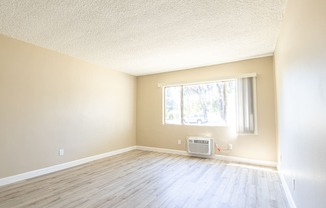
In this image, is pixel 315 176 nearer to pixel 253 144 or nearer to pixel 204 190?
pixel 204 190

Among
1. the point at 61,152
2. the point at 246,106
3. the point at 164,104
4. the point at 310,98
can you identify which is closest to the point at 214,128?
the point at 246,106

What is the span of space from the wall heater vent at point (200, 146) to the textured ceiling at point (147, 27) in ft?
6.49

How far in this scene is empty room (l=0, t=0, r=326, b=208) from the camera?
73.9 inches

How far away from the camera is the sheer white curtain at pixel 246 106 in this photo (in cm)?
381

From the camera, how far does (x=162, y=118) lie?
201 inches

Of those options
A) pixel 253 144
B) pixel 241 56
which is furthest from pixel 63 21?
pixel 253 144

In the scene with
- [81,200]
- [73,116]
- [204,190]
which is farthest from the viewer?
[73,116]

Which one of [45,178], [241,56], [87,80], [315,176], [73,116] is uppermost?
[241,56]

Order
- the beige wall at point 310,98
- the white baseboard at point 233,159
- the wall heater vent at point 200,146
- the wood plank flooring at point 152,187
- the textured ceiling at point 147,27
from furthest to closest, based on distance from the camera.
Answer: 1. the wall heater vent at point 200,146
2. the white baseboard at point 233,159
3. the wood plank flooring at point 152,187
4. the textured ceiling at point 147,27
5. the beige wall at point 310,98

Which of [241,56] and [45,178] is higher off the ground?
[241,56]

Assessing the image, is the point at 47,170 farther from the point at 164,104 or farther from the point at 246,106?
the point at 246,106

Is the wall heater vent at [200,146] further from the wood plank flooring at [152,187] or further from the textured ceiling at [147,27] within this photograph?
the textured ceiling at [147,27]

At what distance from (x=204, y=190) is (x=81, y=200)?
1.68 meters

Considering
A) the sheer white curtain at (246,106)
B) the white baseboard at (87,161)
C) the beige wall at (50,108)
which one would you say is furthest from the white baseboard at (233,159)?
the beige wall at (50,108)
